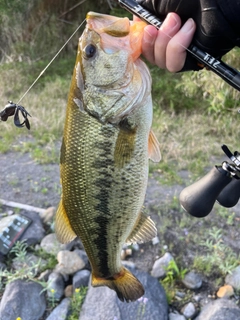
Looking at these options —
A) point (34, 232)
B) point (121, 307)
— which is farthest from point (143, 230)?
point (34, 232)

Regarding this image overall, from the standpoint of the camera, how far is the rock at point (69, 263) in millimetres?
3436

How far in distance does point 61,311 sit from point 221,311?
1.29 m

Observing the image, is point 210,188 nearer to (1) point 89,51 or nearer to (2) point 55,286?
(1) point 89,51

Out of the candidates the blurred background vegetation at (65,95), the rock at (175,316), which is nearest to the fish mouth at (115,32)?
the rock at (175,316)

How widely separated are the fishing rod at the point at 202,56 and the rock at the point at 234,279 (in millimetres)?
2151

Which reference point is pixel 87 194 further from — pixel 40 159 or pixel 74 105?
pixel 40 159

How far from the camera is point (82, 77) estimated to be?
173 cm

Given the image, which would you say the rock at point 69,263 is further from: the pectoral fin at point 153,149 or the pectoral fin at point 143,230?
the pectoral fin at point 153,149

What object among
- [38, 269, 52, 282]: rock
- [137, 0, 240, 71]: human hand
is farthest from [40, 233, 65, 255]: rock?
[137, 0, 240, 71]: human hand

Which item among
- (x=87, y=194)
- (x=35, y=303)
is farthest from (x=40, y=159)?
(x=87, y=194)

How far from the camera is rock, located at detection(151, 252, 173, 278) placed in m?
3.48

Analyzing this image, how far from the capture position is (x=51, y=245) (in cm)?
369

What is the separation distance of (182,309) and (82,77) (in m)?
2.34

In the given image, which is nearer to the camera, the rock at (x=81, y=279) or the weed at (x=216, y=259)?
the rock at (x=81, y=279)
